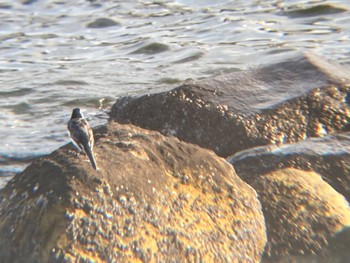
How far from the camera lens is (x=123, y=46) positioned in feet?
33.5

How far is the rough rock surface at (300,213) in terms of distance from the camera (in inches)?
192

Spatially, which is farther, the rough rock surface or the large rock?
the rough rock surface

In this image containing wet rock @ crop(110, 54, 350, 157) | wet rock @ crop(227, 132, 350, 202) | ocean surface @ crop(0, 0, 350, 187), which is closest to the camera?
wet rock @ crop(227, 132, 350, 202)

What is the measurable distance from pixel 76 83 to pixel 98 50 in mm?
1180

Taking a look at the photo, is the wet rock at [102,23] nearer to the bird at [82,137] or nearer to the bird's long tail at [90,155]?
the bird at [82,137]

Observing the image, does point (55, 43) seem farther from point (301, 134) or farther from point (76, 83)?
point (301, 134)

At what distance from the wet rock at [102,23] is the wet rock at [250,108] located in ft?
14.1

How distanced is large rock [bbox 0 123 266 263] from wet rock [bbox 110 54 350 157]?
1.39 meters

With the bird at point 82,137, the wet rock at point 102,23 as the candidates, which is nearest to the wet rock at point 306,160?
the bird at point 82,137

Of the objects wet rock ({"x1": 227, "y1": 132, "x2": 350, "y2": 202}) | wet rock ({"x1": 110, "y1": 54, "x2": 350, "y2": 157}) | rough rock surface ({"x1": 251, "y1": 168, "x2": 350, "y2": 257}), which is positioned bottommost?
wet rock ({"x1": 110, "y1": 54, "x2": 350, "y2": 157})

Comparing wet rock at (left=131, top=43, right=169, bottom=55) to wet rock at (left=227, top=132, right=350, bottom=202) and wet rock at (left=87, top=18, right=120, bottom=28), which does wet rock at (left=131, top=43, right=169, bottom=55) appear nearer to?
wet rock at (left=87, top=18, right=120, bottom=28)

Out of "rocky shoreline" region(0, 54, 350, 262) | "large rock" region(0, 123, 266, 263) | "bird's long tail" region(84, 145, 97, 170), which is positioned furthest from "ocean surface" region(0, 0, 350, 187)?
"bird's long tail" region(84, 145, 97, 170)

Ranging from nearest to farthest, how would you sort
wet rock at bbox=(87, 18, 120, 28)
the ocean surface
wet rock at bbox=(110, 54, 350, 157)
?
wet rock at bbox=(110, 54, 350, 157)
the ocean surface
wet rock at bbox=(87, 18, 120, 28)

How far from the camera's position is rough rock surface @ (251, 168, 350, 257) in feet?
16.0
